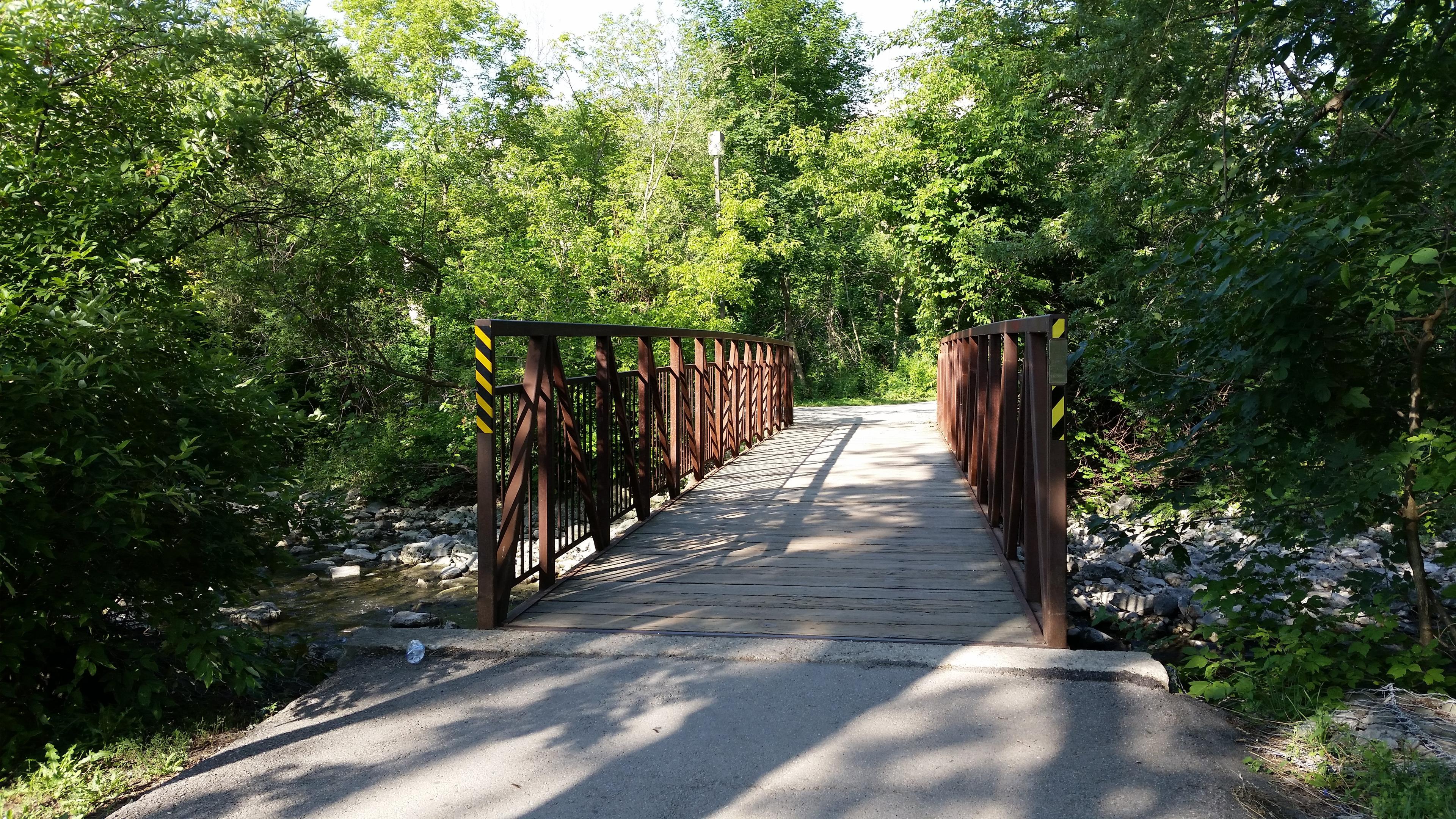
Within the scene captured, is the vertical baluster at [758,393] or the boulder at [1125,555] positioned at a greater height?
the vertical baluster at [758,393]

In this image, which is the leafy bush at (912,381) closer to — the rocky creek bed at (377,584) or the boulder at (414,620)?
the rocky creek bed at (377,584)

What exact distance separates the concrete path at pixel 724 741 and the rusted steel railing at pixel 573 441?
75 cm

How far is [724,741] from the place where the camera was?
3039mm

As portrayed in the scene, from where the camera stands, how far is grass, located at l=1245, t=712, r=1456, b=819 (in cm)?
246

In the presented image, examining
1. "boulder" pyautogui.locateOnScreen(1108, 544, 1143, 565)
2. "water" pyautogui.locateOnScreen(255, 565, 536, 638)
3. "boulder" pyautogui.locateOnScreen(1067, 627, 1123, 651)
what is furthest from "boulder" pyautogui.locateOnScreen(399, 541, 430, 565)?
"boulder" pyautogui.locateOnScreen(1108, 544, 1143, 565)

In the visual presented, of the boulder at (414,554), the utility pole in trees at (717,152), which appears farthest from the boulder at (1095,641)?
the utility pole in trees at (717,152)

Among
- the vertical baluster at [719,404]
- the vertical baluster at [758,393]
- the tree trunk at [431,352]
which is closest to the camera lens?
the vertical baluster at [719,404]

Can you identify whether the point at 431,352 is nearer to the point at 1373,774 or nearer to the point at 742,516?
the point at 742,516

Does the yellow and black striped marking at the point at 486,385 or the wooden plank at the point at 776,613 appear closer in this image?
the yellow and black striped marking at the point at 486,385

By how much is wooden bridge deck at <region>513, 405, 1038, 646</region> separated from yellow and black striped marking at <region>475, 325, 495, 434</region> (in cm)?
95

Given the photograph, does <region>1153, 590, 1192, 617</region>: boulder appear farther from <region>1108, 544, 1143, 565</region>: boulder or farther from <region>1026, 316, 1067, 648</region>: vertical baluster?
<region>1026, 316, 1067, 648</region>: vertical baluster

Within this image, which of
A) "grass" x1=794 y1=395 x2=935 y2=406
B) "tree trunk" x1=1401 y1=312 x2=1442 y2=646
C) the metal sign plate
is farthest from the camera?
"grass" x1=794 y1=395 x2=935 y2=406

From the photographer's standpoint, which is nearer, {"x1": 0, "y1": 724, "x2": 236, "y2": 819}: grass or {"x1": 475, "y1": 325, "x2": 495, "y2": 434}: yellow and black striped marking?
{"x1": 0, "y1": 724, "x2": 236, "y2": 819}: grass

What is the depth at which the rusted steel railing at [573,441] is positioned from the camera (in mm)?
4234
